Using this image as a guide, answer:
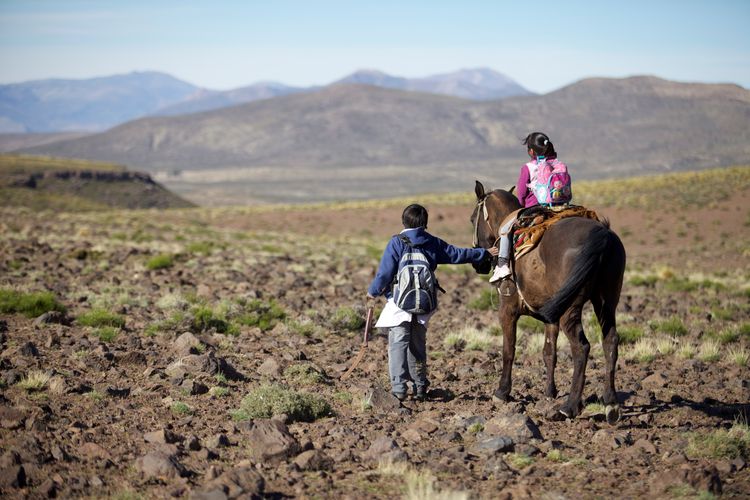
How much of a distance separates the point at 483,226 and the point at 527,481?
318 cm

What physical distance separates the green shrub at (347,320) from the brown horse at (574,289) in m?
4.39

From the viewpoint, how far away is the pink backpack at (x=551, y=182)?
7.83 m

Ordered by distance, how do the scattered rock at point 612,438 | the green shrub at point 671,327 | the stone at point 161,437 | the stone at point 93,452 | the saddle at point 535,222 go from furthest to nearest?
the green shrub at point 671,327
the saddle at point 535,222
the scattered rock at point 612,438
the stone at point 161,437
the stone at point 93,452

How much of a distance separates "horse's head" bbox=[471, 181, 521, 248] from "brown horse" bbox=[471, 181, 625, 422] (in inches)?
25.8

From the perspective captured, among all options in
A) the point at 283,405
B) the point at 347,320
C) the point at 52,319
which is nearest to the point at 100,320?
the point at 52,319

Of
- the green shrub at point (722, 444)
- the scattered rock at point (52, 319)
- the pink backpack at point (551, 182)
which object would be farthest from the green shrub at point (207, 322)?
the green shrub at point (722, 444)

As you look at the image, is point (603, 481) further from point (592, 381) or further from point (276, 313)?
point (276, 313)

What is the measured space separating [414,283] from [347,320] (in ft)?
14.7

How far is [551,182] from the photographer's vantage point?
784 centimetres

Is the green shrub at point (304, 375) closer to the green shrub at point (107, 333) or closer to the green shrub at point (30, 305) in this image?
the green shrub at point (107, 333)

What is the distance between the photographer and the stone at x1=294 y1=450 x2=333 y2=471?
19.2 feet

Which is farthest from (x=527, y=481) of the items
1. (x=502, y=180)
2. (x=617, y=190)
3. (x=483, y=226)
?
(x=502, y=180)

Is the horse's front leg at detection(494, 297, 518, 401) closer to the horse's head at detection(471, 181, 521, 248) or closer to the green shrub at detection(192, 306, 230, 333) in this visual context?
the horse's head at detection(471, 181, 521, 248)

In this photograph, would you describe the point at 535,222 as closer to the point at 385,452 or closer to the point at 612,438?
the point at 612,438
